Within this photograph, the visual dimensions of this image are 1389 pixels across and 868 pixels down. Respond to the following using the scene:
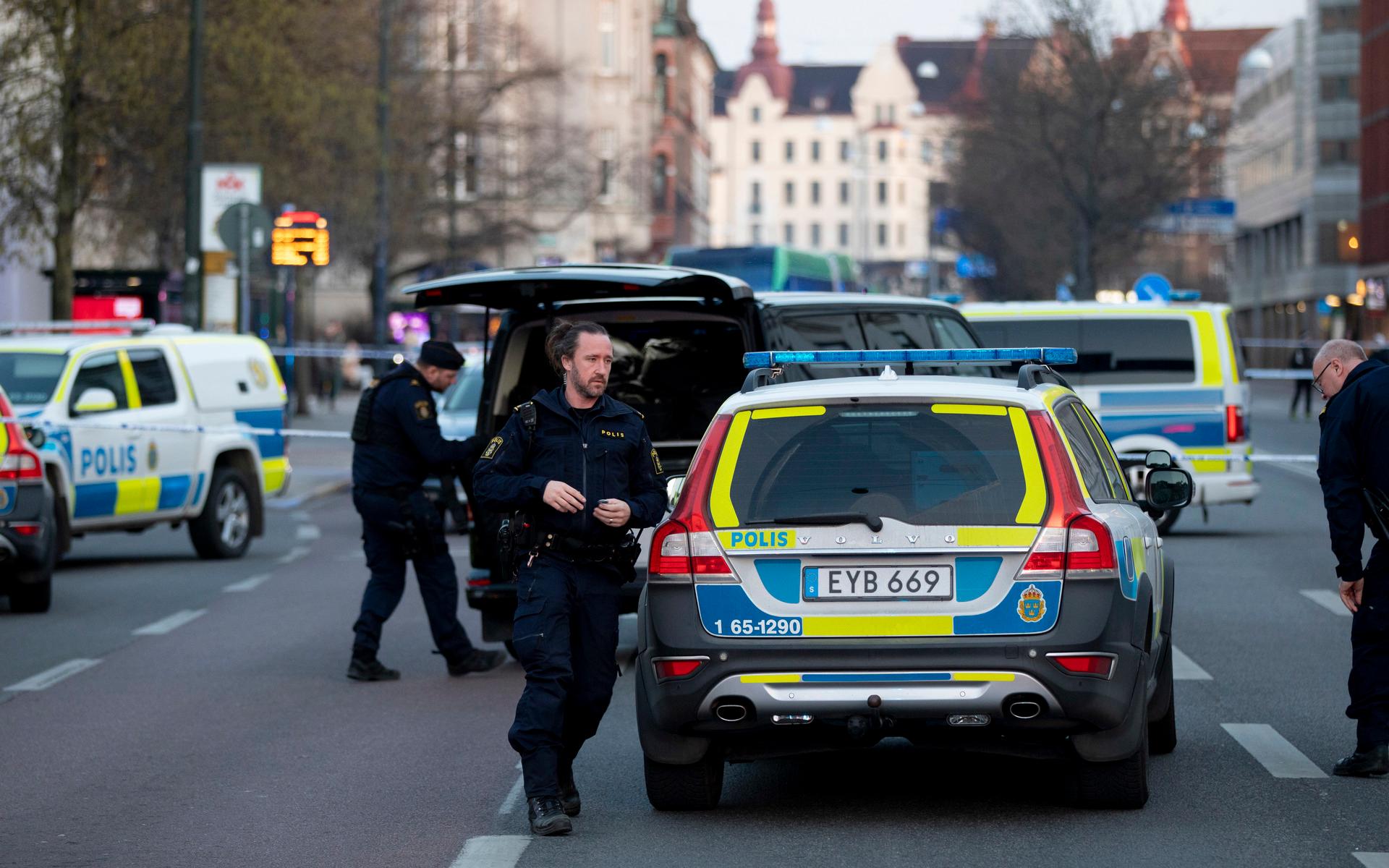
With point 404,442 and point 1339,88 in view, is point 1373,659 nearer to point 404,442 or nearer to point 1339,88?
point 404,442

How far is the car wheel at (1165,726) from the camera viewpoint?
821cm

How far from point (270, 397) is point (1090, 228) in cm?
3702

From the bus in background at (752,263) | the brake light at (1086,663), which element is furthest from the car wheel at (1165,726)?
the bus in background at (752,263)

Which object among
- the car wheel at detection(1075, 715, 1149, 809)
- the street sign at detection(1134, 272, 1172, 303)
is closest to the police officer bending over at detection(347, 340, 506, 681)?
the car wheel at detection(1075, 715, 1149, 809)

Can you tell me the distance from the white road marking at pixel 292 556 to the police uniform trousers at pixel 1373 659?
11.6 metres

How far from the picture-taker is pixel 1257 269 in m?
90.2

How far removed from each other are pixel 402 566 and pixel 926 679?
194 inches

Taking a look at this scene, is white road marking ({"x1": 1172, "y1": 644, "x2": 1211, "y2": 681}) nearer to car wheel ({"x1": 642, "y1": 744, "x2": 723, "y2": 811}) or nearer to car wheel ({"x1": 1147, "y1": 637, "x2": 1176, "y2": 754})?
car wheel ({"x1": 1147, "y1": 637, "x2": 1176, "y2": 754})

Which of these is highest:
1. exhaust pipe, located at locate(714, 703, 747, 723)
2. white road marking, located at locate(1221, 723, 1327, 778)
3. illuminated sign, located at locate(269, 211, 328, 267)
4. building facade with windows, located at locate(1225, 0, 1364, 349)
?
building facade with windows, located at locate(1225, 0, 1364, 349)

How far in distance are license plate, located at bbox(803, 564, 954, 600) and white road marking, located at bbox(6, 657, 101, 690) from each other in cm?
552

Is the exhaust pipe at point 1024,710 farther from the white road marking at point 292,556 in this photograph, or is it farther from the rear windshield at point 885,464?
the white road marking at point 292,556

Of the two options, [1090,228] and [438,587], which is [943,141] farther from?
[438,587]

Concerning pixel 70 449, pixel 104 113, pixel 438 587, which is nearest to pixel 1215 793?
pixel 438 587

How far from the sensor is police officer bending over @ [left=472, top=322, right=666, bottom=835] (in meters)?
7.18
